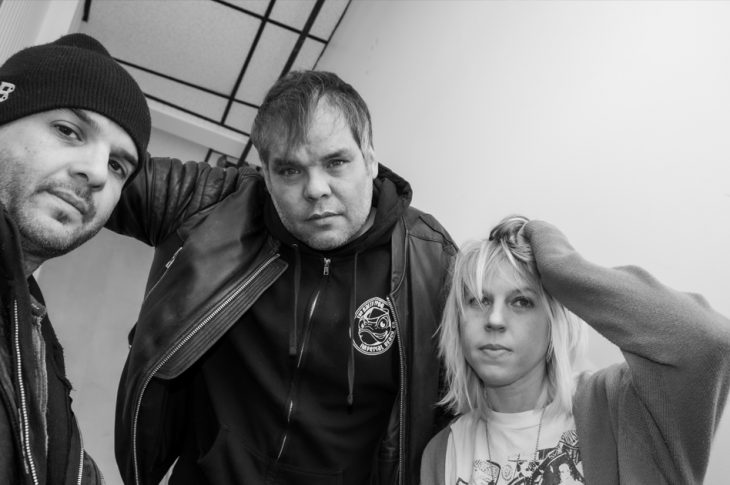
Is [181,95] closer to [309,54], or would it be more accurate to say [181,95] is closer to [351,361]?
[309,54]

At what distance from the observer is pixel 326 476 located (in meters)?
1.49

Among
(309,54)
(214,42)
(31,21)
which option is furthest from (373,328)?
(214,42)

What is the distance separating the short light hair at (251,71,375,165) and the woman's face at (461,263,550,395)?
0.50 metres

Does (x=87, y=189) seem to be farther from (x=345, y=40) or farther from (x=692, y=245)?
(x=345, y=40)

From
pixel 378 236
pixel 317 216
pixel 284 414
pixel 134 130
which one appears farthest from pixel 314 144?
pixel 284 414

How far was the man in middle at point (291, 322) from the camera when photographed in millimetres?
1467

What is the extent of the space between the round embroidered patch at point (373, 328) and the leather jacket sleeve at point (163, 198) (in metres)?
0.50

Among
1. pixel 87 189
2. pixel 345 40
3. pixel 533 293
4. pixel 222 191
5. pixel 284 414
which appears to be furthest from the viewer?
pixel 345 40

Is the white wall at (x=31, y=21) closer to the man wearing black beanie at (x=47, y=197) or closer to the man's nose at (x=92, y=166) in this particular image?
the man wearing black beanie at (x=47, y=197)

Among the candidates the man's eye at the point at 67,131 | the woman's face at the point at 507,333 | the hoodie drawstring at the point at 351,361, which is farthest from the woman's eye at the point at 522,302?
the man's eye at the point at 67,131

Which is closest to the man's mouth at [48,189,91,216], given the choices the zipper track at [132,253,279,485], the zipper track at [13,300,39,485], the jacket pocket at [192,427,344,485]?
the zipper track at [13,300,39,485]

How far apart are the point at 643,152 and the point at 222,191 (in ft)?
3.40

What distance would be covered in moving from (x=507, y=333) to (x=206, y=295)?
27.2 inches

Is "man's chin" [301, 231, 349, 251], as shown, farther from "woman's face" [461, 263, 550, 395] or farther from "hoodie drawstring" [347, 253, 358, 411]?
"woman's face" [461, 263, 550, 395]
